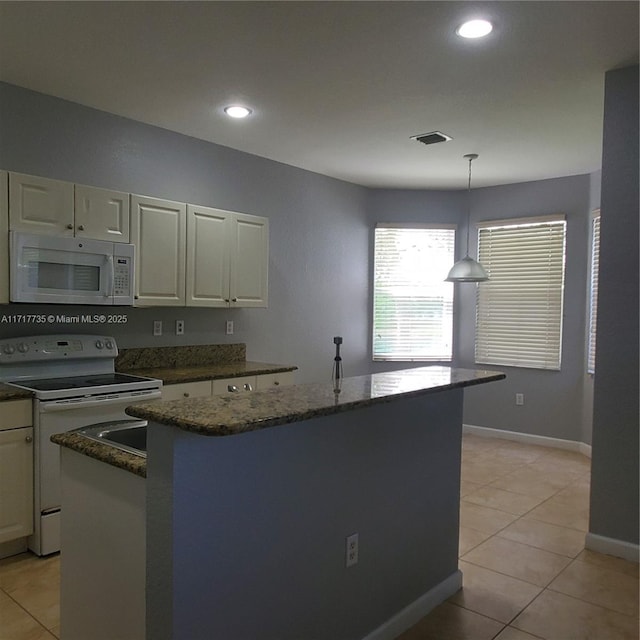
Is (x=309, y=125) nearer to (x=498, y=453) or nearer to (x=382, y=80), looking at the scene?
(x=382, y=80)

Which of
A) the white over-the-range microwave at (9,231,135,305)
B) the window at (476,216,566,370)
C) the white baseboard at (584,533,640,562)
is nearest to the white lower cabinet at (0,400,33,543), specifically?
the white over-the-range microwave at (9,231,135,305)

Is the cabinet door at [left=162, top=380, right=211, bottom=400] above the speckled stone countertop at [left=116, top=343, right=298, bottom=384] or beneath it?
beneath

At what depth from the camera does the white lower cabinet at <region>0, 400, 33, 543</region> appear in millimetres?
2760

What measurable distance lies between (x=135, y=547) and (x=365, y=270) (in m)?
4.47

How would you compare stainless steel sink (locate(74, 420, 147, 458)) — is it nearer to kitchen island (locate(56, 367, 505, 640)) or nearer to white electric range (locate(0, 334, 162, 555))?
kitchen island (locate(56, 367, 505, 640))

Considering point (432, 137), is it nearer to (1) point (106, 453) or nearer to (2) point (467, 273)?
(2) point (467, 273)

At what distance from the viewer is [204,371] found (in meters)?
3.79

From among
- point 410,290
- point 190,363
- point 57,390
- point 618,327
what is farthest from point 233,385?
point 410,290

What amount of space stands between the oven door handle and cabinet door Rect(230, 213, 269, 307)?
3.59ft

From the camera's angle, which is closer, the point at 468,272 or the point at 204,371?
the point at 204,371

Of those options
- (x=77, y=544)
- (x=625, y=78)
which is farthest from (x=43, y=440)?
(x=625, y=78)

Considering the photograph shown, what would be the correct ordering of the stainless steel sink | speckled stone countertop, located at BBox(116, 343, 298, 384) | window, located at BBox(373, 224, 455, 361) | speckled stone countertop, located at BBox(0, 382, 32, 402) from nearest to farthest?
the stainless steel sink
speckled stone countertop, located at BBox(0, 382, 32, 402)
speckled stone countertop, located at BBox(116, 343, 298, 384)
window, located at BBox(373, 224, 455, 361)

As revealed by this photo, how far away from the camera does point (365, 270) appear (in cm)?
580

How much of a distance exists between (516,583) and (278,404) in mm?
1824
